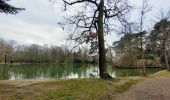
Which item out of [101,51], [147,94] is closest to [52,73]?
[101,51]

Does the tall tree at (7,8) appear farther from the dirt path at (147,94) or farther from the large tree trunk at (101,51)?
the large tree trunk at (101,51)

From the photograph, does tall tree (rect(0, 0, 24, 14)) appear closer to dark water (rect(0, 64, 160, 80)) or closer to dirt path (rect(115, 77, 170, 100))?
dirt path (rect(115, 77, 170, 100))

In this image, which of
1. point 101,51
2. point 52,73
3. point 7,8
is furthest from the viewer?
point 52,73

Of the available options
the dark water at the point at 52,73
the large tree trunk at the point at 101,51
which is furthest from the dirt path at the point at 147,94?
the dark water at the point at 52,73

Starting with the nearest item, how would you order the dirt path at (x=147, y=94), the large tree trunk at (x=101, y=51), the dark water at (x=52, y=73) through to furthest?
the dirt path at (x=147, y=94) → the large tree trunk at (x=101, y=51) → the dark water at (x=52, y=73)

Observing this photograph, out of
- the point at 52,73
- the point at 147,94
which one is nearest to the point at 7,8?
the point at 147,94

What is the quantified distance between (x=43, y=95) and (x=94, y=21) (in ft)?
37.5

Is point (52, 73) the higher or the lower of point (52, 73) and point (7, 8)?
the lower

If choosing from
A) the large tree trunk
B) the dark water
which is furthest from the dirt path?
the dark water

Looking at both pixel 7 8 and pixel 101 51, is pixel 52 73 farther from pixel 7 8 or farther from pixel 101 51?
pixel 7 8

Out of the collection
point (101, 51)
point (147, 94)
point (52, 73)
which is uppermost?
point (101, 51)

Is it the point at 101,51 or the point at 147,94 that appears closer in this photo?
the point at 147,94

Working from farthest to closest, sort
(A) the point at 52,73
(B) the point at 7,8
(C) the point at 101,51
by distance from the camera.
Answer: (A) the point at 52,73, (C) the point at 101,51, (B) the point at 7,8

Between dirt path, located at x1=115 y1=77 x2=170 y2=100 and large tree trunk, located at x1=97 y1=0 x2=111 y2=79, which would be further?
large tree trunk, located at x1=97 y1=0 x2=111 y2=79
